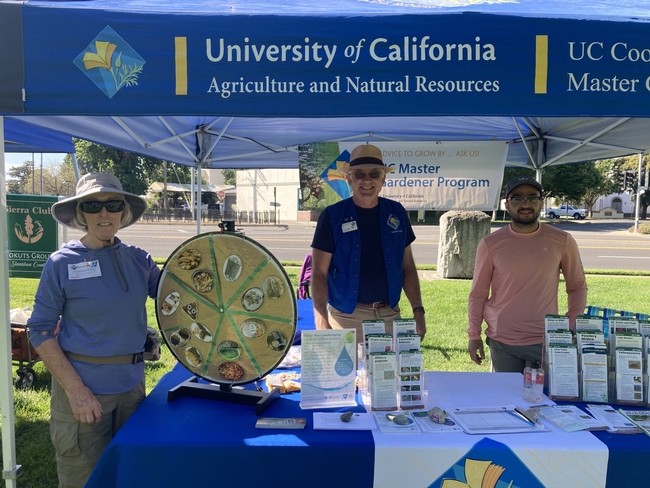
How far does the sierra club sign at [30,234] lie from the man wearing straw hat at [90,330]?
9.39 ft

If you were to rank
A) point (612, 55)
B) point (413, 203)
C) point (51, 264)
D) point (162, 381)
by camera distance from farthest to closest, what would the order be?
point (413, 203) < point (162, 381) < point (51, 264) < point (612, 55)

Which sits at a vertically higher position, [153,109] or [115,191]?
[153,109]

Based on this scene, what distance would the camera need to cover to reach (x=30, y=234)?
14.4 ft

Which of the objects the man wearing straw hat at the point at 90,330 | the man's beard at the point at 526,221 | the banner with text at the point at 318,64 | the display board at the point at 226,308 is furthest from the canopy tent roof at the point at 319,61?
the man's beard at the point at 526,221

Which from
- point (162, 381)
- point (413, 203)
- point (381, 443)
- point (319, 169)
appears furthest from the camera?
point (413, 203)

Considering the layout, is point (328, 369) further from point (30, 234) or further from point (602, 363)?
point (30, 234)

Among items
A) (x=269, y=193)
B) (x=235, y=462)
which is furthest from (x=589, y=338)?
(x=269, y=193)

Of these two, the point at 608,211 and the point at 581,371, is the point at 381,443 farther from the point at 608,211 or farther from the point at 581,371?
the point at 608,211

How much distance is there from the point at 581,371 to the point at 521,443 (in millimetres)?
534

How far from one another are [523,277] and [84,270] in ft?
6.75

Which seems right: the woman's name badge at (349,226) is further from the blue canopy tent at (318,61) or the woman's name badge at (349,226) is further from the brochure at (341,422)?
the brochure at (341,422)

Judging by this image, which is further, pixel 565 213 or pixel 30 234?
pixel 565 213

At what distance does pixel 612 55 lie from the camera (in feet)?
5.37

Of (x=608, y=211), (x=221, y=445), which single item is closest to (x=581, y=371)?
(x=221, y=445)
